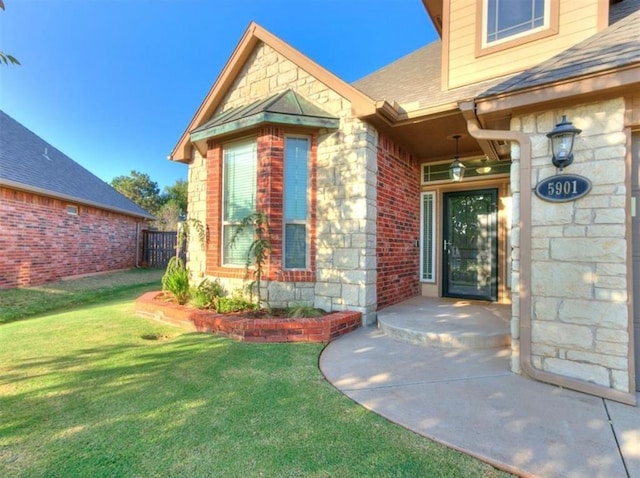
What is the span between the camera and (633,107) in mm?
2838

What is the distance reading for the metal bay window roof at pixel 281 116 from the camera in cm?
486

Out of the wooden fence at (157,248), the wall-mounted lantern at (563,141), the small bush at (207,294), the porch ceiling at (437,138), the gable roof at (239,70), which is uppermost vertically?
the gable roof at (239,70)

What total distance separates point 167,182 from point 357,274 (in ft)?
129

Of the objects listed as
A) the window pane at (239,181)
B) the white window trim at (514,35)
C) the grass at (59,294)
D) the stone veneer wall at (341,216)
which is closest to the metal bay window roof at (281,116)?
the stone veneer wall at (341,216)

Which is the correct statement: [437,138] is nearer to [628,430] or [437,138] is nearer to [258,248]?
[258,248]

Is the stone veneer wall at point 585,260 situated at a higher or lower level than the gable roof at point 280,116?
lower

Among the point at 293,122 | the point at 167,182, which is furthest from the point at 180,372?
the point at 167,182

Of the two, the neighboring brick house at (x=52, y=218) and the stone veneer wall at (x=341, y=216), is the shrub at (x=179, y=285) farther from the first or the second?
the neighboring brick house at (x=52, y=218)

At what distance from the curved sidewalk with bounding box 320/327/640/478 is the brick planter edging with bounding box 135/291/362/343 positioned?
→ 56cm

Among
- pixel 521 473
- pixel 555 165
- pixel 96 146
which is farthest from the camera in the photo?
pixel 96 146

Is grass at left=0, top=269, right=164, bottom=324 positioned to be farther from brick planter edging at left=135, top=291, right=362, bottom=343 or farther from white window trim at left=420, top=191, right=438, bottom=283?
white window trim at left=420, top=191, right=438, bottom=283

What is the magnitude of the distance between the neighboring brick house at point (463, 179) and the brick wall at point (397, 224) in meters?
0.05

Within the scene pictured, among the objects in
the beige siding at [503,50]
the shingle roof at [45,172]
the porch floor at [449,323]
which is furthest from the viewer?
the shingle roof at [45,172]

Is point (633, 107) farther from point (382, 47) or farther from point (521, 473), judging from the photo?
point (382, 47)
